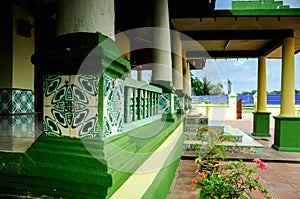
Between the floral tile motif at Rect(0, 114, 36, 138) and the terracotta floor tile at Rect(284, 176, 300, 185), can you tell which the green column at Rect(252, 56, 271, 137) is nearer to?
the terracotta floor tile at Rect(284, 176, 300, 185)

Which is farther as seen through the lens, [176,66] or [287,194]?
[176,66]

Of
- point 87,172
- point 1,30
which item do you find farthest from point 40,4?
point 87,172

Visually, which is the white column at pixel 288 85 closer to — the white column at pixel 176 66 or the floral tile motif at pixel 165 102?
the white column at pixel 176 66

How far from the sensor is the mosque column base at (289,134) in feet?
20.9

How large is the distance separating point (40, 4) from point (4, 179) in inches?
154

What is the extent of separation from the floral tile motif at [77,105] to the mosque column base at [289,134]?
6317mm

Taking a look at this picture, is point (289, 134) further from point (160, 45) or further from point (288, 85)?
point (160, 45)

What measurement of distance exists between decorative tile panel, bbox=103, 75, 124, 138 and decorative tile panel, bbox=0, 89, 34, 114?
2.81 m

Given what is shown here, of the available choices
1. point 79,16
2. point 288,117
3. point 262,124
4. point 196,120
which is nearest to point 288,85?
point 288,117

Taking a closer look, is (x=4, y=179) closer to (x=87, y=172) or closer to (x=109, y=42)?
(x=87, y=172)

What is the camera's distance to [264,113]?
29.3ft

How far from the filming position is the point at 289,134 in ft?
21.0

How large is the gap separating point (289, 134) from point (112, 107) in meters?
6.35

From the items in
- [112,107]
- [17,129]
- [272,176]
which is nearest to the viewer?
[112,107]
